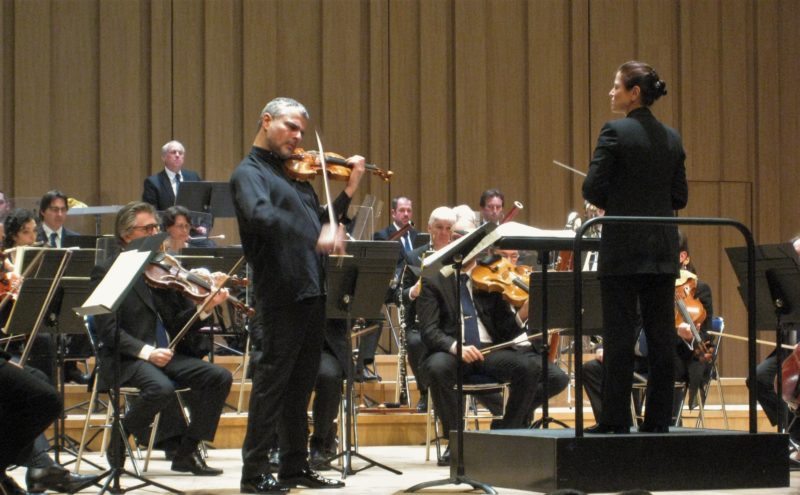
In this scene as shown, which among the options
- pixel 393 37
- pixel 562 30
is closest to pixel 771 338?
pixel 562 30

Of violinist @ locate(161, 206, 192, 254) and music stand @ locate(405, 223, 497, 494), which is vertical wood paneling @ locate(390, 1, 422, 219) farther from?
music stand @ locate(405, 223, 497, 494)

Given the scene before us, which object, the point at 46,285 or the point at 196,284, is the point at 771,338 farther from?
the point at 46,285

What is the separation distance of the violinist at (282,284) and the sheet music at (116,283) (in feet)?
1.27

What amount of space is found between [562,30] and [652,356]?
20.5ft

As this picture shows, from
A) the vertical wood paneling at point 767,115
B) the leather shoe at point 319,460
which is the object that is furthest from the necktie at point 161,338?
the vertical wood paneling at point 767,115

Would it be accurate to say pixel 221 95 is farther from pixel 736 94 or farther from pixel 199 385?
pixel 199 385

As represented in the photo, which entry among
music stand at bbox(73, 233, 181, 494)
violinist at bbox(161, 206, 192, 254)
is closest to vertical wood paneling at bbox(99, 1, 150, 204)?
violinist at bbox(161, 206, 192, 254)

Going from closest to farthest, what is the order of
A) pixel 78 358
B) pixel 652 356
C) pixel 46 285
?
pixel 652 356 → pixel 46 285 → pixel 78 358

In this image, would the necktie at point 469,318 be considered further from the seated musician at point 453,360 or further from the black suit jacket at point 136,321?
the black suit jacket at point 136,321

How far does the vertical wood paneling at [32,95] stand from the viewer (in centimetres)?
881

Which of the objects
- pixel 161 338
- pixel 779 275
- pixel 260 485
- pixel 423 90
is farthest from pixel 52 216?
pixel 779 275

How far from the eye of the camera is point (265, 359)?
13.4 feet

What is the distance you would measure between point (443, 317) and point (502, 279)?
15.8 inches

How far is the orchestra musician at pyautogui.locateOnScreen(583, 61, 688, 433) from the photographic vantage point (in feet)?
12.7
